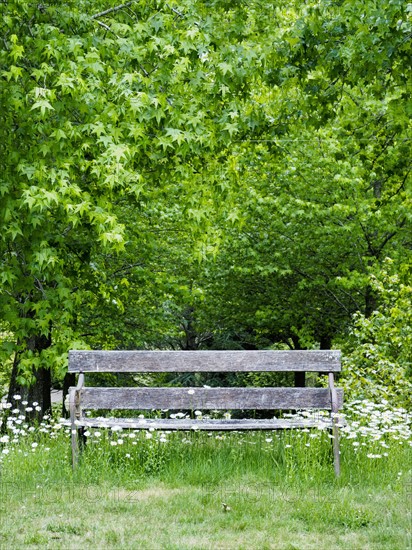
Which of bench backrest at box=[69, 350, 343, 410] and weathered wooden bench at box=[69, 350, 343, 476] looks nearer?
weathered wooden bench at box=[69, 350, 343, 476]

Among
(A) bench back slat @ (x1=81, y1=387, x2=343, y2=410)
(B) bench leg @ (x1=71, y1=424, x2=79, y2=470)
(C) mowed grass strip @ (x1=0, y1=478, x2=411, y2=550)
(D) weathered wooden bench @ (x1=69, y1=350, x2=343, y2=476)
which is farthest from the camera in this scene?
(A) bench back slat @ (x1=81, y1=387, x2=343, y2=410)

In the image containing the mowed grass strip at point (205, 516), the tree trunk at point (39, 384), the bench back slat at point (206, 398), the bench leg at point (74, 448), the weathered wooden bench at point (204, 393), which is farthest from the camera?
the tree trunk at point (39, 384)

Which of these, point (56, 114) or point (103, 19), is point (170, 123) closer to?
point (56, 114)

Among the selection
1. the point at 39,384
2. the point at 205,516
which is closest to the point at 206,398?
the point at 205,516

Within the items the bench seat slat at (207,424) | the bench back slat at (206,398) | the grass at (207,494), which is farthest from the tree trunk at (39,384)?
the bench seat slat at (207,424)

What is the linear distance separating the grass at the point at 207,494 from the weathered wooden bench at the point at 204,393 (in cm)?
27

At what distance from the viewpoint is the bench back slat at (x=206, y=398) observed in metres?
6.81

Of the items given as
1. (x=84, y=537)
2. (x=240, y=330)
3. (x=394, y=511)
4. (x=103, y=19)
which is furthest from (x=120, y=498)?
(x=240, y=330)

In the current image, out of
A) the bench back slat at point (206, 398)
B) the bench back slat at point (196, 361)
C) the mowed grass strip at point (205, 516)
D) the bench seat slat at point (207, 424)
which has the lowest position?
the mowed grass strip at point (205, 516)

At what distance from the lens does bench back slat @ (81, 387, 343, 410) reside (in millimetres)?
6809

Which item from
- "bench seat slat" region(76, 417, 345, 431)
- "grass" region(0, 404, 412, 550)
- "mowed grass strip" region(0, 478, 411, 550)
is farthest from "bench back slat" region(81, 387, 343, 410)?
"mowed grass strip" region(0, 478, 411, 550)

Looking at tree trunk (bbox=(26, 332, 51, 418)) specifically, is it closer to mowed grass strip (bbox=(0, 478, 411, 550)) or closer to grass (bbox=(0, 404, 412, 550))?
grass (bbox=(0, 404, 412, 550))

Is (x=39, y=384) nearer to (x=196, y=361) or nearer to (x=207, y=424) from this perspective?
(x=196, y=361)

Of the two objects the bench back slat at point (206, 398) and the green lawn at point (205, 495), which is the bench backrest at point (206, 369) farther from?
the green lawn at point (205, 495)
